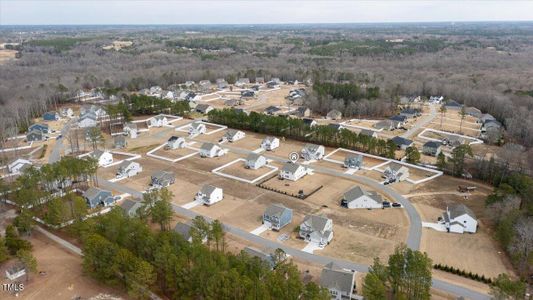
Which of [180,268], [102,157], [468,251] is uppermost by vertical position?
[180,268]

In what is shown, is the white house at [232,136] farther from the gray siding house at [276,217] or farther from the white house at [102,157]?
the gray siding house at [276,217]

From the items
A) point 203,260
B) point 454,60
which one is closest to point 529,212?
point 203,260

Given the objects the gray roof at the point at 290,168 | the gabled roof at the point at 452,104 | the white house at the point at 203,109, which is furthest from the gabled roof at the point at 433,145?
the white house at the point at 203,109

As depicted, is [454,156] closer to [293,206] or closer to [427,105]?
[293,206]

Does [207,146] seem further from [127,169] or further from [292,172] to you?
[292,172]

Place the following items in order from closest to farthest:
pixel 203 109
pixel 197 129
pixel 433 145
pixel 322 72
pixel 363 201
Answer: pixel 363 201 → pixel 433 145 → pixel 197 129 → pixel 203 109 → pixel 322 72

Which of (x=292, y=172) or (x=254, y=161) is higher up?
(x=254, y=161)

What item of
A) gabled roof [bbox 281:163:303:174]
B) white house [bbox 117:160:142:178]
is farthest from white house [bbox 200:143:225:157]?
gabled roof [bbox 281:163:303:174]

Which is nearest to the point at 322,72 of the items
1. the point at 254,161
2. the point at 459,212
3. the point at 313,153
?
the point at 313,153
